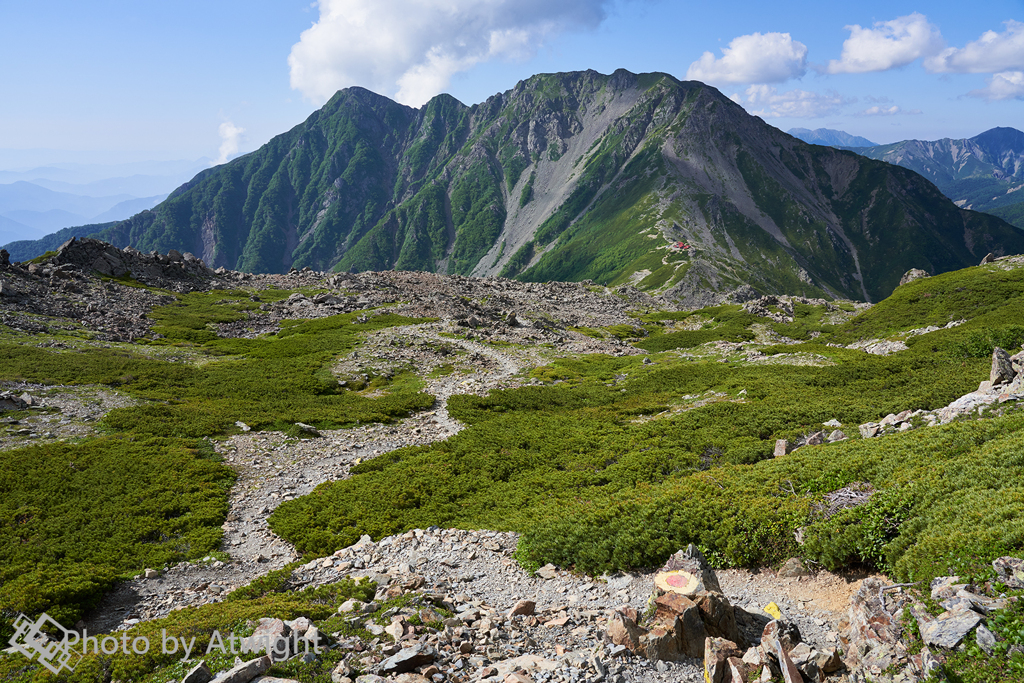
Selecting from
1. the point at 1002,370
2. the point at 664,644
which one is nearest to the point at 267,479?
the point at 664,644

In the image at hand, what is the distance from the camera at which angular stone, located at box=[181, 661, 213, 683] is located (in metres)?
11.1

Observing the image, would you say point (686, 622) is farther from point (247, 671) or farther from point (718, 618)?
point (247, 671)

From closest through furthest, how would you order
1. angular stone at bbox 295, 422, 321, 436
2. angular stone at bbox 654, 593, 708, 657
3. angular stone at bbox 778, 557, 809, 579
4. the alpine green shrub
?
angular stone at bbox 654, 593, 708, 657 → angular stone at bbox 778, 557, 809, 579 → the alpine green shrub → angular stone at bbox 295, 422, 321, 436

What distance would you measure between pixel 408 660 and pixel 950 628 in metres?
12.1

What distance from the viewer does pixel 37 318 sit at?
68.6m

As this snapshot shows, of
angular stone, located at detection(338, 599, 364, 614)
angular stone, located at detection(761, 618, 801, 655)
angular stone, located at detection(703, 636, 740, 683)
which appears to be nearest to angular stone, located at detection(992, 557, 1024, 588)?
angular stone, located at detection(761, 618, 801, 655)

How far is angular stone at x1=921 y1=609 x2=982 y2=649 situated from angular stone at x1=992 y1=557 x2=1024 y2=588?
4.08ft

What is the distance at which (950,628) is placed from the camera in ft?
31.8

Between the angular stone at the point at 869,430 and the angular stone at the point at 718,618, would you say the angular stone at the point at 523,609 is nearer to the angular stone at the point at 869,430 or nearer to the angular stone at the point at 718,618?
the angular stone at the point at 718,618

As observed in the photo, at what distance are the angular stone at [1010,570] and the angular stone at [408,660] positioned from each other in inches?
522

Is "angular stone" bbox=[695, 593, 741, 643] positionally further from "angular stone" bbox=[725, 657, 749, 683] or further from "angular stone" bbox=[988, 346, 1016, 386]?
"angular stone" bbox=[988, 346, 1016, 386]

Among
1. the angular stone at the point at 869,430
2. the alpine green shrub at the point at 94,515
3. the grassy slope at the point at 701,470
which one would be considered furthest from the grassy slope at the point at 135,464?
the angular stone at the point at 869,430

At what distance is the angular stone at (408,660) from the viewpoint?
38.4ft

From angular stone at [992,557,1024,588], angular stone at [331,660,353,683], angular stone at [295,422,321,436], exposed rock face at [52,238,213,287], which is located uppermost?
exposed rock face at [52,238,213,287]
